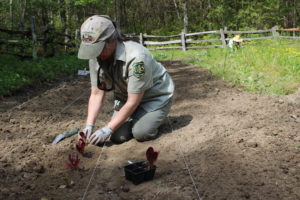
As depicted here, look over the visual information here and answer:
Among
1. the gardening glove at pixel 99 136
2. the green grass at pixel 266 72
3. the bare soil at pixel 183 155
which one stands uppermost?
the green grass at pixel 266 72

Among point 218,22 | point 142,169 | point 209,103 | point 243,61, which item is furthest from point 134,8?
point 142,169

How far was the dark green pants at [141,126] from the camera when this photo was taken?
325 centimetres

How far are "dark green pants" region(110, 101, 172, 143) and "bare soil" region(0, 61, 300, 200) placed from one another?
0.09m

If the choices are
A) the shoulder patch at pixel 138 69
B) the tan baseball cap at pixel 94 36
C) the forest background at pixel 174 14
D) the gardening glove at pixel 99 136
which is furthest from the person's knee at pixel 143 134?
the forest background at pixel 174 14

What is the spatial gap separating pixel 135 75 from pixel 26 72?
18.0 ft

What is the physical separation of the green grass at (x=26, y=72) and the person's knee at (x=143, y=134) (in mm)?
3799

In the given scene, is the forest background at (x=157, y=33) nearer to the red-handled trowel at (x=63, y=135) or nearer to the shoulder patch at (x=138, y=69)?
the shoulder patch at (x=138, y=69)

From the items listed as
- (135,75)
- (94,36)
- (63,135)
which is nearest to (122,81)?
(135,75)

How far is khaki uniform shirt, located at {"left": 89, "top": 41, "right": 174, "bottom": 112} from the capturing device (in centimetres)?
287

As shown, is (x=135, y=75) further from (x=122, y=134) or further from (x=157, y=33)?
(x=157, y=33)

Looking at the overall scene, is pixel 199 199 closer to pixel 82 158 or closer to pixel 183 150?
pixel 183 150

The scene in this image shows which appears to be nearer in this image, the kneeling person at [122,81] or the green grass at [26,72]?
the kneeling person at [122,81]

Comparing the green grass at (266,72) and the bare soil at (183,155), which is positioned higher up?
the green grass at (266,72)

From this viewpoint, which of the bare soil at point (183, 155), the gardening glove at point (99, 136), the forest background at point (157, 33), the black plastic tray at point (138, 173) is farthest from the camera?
the forest background at point (157, 33)
